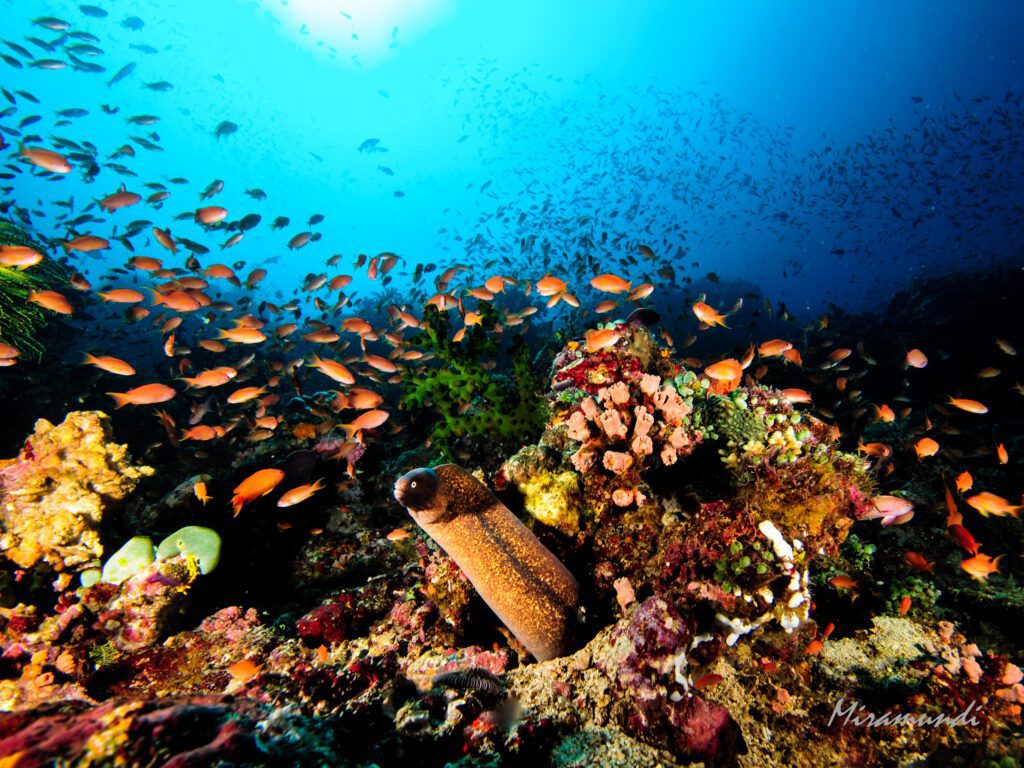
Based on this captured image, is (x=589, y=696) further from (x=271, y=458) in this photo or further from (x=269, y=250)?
(x=269, y=250)

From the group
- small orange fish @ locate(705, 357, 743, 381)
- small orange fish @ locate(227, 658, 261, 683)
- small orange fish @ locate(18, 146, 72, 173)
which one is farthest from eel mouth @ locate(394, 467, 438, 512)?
small orange fish @ locate(18, 146, 72, 173)

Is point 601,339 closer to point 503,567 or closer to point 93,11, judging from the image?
point 503,567

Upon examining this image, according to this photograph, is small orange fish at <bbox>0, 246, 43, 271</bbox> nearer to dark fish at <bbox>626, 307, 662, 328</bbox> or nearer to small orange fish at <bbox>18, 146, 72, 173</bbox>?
small orange fish at <bbox>18, 146, 72, 173</bbox>

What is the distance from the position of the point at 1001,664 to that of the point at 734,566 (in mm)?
2017

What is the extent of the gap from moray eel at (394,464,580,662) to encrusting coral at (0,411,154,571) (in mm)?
4460

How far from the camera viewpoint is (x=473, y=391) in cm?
617

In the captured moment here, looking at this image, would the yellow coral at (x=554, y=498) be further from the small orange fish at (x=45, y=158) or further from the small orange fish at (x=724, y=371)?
the small orange fish at (x=45, y=158)

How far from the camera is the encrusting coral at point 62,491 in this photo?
455cm

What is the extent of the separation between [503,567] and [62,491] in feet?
17.2

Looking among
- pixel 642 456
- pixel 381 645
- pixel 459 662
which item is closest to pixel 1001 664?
pixel 642 456

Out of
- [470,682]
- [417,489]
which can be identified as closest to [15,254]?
[417,489]

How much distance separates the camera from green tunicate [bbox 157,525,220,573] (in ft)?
14.2

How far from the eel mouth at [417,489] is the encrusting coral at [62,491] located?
4357 millimetres

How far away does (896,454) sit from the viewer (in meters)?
8.30
